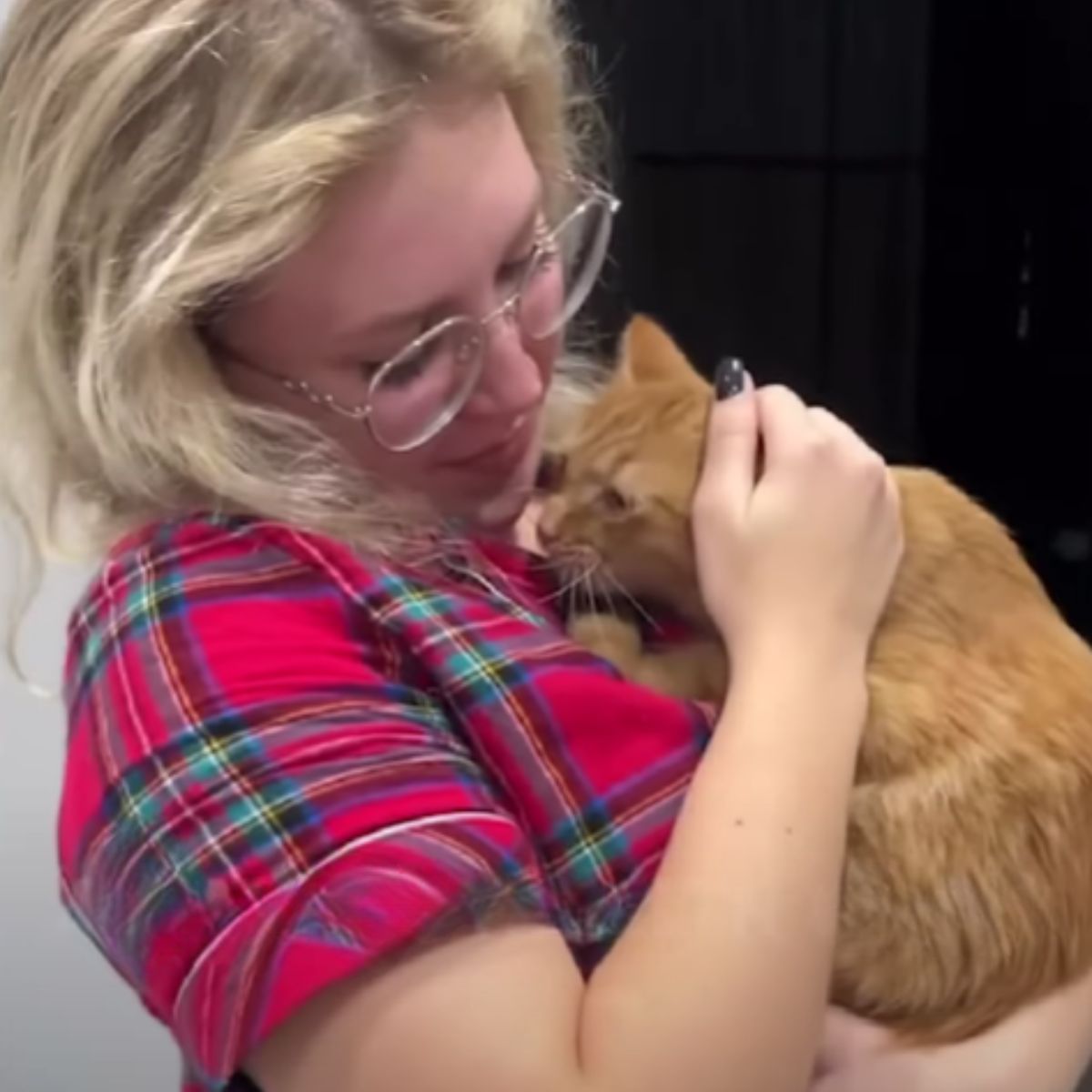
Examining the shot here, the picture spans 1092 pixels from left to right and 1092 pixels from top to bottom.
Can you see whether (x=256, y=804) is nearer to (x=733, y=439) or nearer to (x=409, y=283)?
(x=409, y=283)

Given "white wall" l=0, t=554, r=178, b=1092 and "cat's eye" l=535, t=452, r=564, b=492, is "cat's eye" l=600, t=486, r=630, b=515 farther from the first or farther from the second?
"white wall" l=0, t=554, r=178, b=1092

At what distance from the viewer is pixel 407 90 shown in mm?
918

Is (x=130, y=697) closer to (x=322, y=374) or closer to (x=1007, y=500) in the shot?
(x=322, y=374)

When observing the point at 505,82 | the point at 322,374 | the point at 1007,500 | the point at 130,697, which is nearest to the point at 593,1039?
the point at 130,697

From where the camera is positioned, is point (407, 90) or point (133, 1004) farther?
point (133, 1004)

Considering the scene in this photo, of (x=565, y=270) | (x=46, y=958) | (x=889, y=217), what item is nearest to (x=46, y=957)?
(x=46, y=958)

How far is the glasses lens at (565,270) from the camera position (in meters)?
1.01

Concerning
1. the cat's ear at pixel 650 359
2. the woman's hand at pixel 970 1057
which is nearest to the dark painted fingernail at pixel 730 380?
the cat's ear at pixel 650 359

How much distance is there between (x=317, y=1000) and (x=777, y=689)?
0.27 m

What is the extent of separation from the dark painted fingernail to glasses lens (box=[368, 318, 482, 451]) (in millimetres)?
182

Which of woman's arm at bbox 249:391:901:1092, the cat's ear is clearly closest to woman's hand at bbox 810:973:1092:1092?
woman's arm at bbox 249:391:901:1092

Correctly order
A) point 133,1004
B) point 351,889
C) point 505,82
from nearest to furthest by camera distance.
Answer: point 351,889 → point 505,82 → point 133,1004

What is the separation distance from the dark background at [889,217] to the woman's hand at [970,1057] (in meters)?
1.00

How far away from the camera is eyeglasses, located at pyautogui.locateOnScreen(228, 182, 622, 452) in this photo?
0.95 metres
